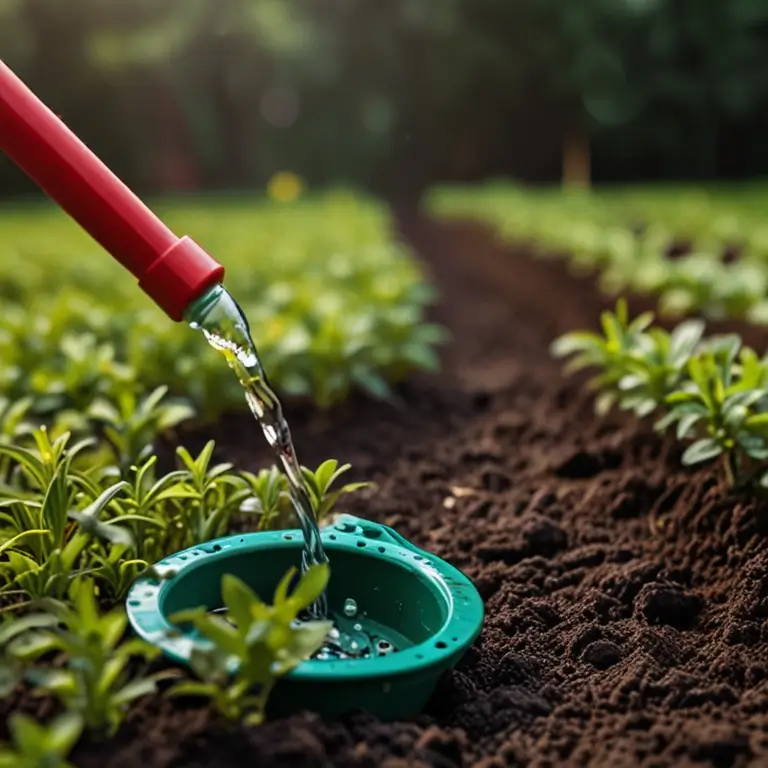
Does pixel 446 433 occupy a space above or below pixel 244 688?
below

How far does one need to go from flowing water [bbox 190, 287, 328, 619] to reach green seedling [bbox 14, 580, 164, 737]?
1.47 ft

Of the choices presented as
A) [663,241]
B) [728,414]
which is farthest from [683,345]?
[663,241]

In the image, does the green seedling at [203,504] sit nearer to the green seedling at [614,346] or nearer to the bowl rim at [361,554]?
the bowl rim at [361,554]

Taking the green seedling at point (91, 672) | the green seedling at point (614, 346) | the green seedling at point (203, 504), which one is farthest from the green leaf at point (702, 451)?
the green seedling at point (91, 672)

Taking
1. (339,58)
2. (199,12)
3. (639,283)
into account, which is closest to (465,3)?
(339,58)

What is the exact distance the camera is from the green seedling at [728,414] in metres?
2.62

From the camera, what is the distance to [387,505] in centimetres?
300

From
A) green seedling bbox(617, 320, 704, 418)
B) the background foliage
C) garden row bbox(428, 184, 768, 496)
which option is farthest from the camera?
the background foliage

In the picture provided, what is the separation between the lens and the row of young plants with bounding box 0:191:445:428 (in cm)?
346

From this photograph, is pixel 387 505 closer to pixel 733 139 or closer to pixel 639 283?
pixel 639 283

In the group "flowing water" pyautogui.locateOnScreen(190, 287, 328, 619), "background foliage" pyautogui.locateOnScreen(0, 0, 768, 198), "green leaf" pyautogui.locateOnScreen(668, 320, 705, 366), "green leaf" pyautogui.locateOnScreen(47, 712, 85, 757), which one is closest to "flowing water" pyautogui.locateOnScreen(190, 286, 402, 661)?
"flowing water" pyautogui.locateOnScreen(190, 287, 328, 619)

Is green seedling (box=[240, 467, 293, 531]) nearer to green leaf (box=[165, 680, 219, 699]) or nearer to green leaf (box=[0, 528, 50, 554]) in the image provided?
green leaf (box=[0, 528, 50, 554])

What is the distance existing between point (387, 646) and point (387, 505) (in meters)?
1.00

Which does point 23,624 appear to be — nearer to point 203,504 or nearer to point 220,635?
point 220,635
